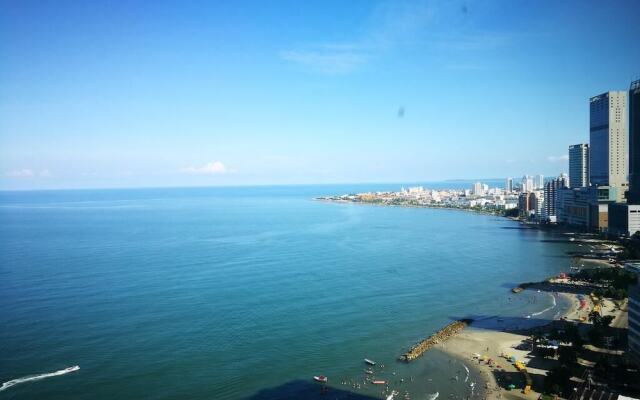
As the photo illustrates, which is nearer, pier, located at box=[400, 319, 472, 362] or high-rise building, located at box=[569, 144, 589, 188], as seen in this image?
pier, located at box=[400, 319, 472, 362]

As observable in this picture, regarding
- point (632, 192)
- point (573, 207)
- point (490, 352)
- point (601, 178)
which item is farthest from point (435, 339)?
point (601, 178)

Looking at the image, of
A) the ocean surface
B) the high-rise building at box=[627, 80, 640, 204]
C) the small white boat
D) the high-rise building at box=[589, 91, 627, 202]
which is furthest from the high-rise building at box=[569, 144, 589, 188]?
the small white boat

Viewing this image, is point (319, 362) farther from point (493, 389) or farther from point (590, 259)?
point (590, 259)

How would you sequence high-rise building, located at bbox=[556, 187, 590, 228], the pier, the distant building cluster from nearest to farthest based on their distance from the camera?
the pier, the distant building cluster, high-rise building, located at bbox=[556, 187, 590, 228]

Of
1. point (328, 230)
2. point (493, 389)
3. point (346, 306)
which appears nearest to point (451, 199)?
→ point (328, 230)

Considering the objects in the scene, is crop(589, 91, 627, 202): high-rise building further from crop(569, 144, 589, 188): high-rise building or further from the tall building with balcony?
crop(569, 144, 589, 188): high-rise building

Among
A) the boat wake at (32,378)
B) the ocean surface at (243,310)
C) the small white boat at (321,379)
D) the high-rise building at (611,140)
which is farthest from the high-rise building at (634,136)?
the boat wake at (32,378)

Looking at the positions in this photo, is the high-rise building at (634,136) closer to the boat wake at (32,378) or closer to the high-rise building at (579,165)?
the high-rise building at (579,165)
